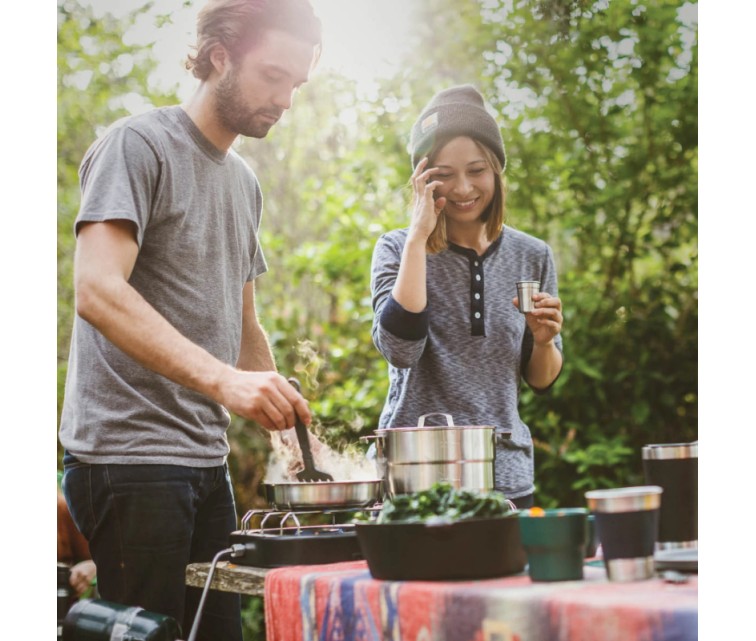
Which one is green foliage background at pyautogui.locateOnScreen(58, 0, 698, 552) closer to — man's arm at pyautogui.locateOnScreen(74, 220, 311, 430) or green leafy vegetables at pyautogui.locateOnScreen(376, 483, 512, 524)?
man's arm at pyautogui.locateOnScreen(74, 220, 311, 430)

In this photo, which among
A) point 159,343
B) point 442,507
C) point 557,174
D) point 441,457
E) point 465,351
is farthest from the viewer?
point 557,174

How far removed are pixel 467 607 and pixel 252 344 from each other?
1135 millimetres

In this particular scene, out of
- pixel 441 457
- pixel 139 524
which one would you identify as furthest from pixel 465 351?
pixel 139 524

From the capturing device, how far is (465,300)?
6.84ft

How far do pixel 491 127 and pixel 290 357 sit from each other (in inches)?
55.4

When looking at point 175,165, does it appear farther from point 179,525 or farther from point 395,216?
point 395,216

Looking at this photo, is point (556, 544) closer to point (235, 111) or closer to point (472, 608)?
point (472, 608)

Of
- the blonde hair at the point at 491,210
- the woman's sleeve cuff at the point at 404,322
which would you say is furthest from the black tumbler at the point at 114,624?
the blonde hair at the point at 491,210

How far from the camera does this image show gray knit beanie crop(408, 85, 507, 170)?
7.17ft

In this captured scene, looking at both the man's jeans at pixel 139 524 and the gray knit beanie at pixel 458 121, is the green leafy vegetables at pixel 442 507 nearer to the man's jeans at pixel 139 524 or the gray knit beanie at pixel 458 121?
the man's jeans at pixel 139 524

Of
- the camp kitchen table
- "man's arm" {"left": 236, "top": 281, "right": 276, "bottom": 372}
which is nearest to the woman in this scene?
"man's arm" {"left": 236, "top": 281, "right": 276, "bottom": 372}

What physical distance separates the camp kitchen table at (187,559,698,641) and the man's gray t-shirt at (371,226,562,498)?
0.52 meters

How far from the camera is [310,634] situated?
1465mm

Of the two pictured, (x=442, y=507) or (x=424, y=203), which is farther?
(x=424, y=203)
